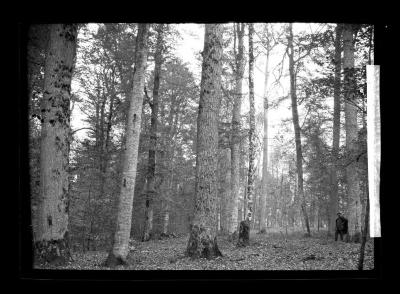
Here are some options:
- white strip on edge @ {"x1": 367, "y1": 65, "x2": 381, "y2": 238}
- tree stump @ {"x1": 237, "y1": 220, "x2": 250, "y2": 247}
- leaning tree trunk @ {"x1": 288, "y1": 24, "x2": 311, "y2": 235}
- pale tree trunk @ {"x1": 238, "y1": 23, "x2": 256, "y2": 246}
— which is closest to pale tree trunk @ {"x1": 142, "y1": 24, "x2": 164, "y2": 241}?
pale tree trunk @ {"x1": 238, "y1": 23, "x2": 256, "y2": 246}

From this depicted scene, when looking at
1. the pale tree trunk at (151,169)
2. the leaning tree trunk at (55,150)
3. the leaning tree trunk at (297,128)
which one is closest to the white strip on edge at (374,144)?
the leaning tree trunk at (55,150)

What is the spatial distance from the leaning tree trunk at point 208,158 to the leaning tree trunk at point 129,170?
1507 millimetres

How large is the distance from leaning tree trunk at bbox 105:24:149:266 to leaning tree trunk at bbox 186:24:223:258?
151 cm

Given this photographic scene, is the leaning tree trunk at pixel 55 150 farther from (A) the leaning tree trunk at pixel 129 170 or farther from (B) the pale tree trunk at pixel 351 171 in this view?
(B) the pale tree trunk at pixel 351 171

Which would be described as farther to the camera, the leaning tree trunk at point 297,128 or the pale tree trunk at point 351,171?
the leaning tree trunk at point 297,128

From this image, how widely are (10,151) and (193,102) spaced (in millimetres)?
17608

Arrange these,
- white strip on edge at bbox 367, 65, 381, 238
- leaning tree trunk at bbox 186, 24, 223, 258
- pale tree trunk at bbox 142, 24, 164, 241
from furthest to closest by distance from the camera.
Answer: pale tree trunk at bbox 142, 24, 164, 241 → leaning tree trunk at bbox 186, 24, 223, 258 → white strip on edge at bbox 367, 65, 381, 238

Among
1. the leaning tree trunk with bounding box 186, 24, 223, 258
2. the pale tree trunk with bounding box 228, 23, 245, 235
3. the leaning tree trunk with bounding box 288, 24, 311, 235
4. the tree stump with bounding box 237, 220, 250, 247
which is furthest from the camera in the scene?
the leaning tree trunk with bounding box 288, 24, 311, 235

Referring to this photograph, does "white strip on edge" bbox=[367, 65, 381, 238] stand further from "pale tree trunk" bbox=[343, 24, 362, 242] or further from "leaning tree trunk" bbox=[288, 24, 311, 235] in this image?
"leaning tree trunk" bbox=[288, 24, 311, 235]

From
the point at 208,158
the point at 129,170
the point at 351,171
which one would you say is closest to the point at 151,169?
the point at 208,158

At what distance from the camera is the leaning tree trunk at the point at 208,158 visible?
23.6 feet

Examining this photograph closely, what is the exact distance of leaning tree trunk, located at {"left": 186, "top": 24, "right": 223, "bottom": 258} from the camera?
7195 millimetres
